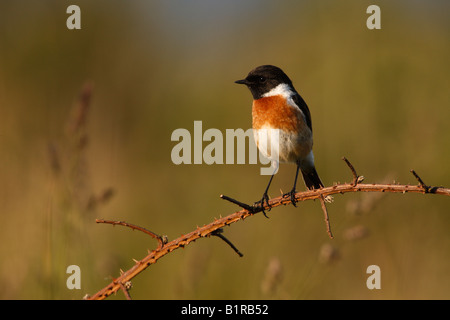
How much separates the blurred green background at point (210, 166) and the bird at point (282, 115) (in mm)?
626

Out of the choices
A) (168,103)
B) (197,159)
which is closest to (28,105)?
(168,103)

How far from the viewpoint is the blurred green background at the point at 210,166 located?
3580 mm

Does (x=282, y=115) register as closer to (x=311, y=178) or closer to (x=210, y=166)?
(x=311, y=178)

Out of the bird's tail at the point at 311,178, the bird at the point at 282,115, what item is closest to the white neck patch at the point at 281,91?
the bird at the point at 282,115

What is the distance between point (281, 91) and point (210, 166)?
2482mm

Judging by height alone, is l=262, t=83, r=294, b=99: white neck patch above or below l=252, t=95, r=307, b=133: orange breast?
above

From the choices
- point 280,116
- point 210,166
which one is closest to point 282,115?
point 280,116

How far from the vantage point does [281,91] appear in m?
4.18

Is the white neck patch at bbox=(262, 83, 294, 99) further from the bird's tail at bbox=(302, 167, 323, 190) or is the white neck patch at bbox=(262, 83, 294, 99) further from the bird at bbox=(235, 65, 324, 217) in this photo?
the bird's tail at bbox=(302, 167, 323, 190)

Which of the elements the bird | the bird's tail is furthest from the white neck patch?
the bird's tail

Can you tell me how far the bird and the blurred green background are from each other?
A: 626 millimetres

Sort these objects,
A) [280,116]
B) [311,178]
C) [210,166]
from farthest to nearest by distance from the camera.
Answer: [210,166], [311,178], [280,116]

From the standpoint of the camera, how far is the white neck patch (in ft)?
13.6

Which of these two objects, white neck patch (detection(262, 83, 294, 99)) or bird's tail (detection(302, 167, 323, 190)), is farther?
bird's tail (detection(302, 167, 323, 190))
